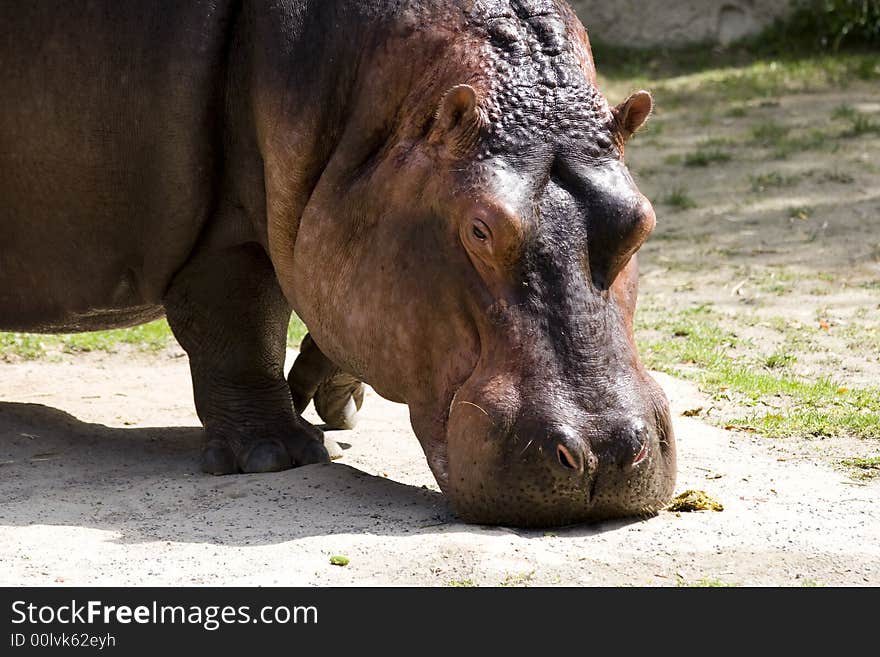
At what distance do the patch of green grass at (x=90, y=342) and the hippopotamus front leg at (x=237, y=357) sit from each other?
2288 millimetres

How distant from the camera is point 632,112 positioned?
454cm

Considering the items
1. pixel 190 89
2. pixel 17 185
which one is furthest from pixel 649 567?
pixel 17 185

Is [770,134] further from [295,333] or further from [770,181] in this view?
[295,333]

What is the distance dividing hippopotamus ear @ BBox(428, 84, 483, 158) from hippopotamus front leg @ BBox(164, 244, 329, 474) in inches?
45.4

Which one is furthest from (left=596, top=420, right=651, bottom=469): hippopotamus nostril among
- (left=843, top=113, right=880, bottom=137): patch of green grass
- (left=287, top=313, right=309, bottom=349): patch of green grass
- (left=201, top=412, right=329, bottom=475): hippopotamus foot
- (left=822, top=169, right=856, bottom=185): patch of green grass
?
(left=843, top=113, right=880, bottom=137): patch of green grass

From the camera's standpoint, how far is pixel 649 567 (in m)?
3.98

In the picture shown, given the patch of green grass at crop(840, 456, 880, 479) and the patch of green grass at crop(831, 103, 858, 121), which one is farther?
the patch of green grass at crop(831, 103, 858, 121)

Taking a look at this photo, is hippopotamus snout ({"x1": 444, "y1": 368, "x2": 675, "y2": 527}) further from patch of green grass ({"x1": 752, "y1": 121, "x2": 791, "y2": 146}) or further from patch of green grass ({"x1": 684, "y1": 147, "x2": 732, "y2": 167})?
patch of green grass ({"x1": 752, "y1": 121, "x2": 791, "y2": 146})

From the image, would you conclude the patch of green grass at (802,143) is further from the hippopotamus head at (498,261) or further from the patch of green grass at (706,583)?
the patch of green grass at (706,583)

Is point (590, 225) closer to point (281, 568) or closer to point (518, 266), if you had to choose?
point (518, 266)

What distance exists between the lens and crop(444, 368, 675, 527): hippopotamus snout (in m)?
4.12

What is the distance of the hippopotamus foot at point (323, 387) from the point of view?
606 cm

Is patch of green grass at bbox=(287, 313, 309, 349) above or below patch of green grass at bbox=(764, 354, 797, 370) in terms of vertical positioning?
below

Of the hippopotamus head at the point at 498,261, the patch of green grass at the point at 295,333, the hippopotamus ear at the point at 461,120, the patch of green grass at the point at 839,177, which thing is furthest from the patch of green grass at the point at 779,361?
the patch of green grass at the point at 839,177
